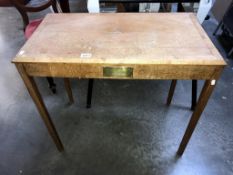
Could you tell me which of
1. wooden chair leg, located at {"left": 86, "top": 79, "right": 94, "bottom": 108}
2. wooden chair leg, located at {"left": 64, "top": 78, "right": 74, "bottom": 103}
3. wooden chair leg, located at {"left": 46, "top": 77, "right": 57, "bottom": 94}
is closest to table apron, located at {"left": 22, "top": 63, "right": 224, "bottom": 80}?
wooden chair leg, located at {"left": 64, "top": 78, "right": 74, "bottom": 103}

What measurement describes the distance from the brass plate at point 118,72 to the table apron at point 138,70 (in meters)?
0.01

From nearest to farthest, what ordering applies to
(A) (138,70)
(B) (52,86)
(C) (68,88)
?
(A) (138,70) < (C) (68,88) < (B) (52,86)

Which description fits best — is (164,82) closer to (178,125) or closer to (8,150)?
(178,125)

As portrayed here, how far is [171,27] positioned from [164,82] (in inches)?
34.0

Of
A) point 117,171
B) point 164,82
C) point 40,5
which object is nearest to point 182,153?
point 117,171

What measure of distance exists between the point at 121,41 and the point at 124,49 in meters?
0.07

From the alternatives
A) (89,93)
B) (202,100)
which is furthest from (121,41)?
(89,93)

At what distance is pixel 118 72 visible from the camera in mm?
749

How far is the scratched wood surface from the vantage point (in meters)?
0.72

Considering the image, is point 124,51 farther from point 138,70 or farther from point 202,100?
point 202,100

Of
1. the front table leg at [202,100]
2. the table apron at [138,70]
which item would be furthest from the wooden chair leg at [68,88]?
the front table leg at [202,100]

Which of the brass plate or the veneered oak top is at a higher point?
the veneered oak top

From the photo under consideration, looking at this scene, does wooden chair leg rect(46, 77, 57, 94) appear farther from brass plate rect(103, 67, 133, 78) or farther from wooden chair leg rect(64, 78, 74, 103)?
brass plate rect(103, 67, 133, 78)

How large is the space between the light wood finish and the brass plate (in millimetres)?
11
